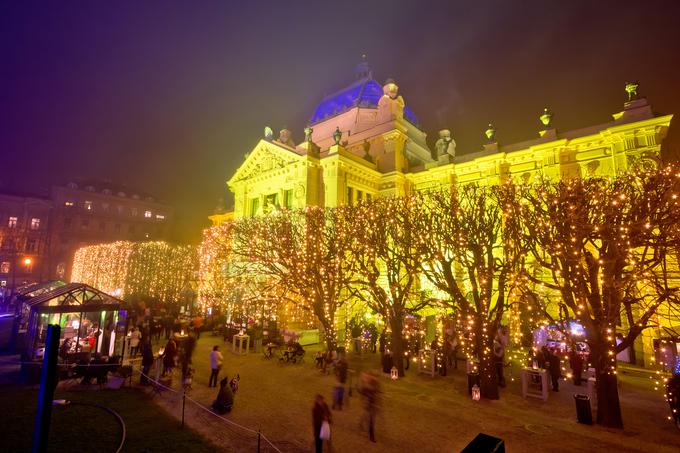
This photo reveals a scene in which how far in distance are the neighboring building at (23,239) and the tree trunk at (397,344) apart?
5831 centimetres

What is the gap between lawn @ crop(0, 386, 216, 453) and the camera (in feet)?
28.1

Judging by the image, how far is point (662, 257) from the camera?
10.8 metres

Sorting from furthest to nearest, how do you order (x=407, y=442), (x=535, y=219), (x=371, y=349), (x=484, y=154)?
(x=484, y=154) → (x=371, y=349) → (x=535, y=219) → (x=407, y=442)

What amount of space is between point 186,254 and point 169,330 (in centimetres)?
1801

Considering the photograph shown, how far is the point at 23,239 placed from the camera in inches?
2002

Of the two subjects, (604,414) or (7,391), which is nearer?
(604,414)

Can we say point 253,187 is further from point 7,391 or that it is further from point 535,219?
point 535,219

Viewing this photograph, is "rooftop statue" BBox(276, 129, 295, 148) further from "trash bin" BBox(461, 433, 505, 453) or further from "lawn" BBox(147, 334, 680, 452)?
"trash bin" BBox(461, 433, 505, 453)

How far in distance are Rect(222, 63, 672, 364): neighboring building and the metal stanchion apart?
24.9 m

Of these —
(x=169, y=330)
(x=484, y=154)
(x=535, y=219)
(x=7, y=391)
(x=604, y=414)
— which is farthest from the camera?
(x=484, y=154)

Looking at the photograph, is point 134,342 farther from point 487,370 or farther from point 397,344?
point 487,370

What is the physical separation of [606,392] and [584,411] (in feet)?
3.00

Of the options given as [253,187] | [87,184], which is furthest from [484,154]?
[87,184]

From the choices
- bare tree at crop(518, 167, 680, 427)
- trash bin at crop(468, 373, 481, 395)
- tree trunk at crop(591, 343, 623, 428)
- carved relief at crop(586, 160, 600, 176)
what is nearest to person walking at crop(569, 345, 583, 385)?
bare tree at crop(518, 167, 680, 427)
